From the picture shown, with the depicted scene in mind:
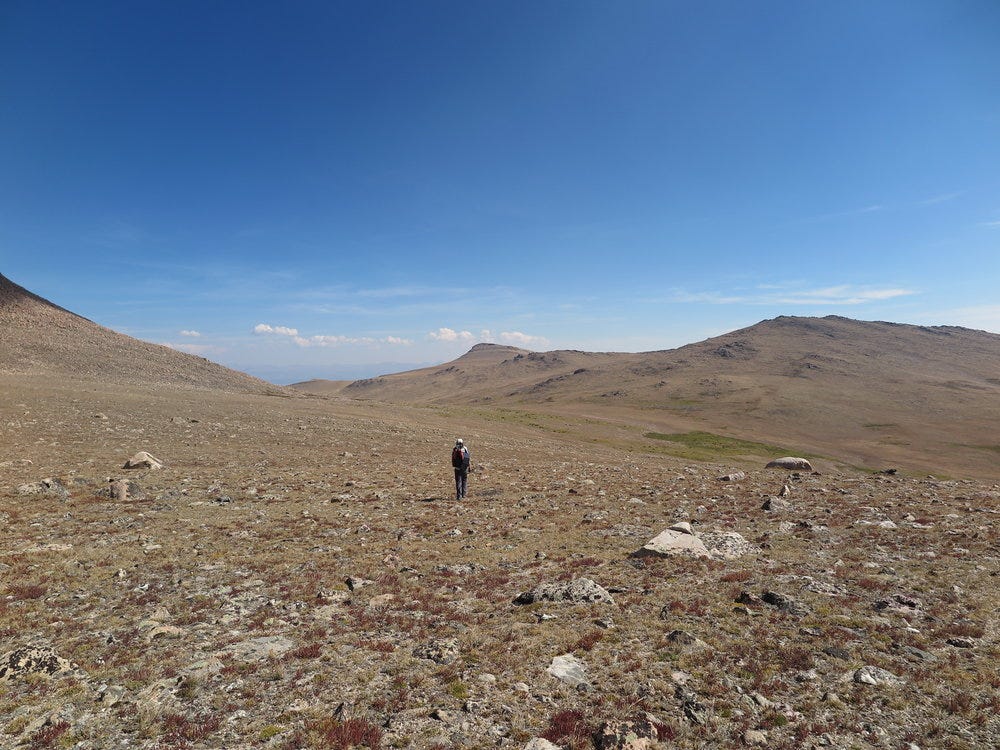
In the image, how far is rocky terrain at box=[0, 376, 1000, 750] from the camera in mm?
7418

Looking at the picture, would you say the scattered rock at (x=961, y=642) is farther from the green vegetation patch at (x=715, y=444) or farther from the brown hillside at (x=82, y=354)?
the green vegetation patch at (x=715, y=444)

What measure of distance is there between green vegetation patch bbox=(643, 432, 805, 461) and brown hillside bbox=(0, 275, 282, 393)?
8810cm

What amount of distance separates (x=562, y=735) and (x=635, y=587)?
645 centimetres

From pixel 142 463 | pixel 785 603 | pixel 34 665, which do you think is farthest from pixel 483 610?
pixel 142 463

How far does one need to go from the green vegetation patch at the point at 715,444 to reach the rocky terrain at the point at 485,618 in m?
80.7

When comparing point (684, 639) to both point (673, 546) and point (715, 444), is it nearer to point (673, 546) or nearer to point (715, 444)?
point (673, 546)

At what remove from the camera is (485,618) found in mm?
11367

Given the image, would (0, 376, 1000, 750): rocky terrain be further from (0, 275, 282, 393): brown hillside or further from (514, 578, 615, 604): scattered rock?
(0, 275, 282, 393): brown hillside

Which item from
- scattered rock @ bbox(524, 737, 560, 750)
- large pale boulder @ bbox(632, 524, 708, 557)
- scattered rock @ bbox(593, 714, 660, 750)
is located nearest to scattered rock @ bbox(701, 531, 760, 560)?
large pale boulder @ bbox(632, 524, 708, 557)

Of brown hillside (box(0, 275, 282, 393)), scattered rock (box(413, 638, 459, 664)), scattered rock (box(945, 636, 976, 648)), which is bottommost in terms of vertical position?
scattered rock (box(413, 638, 459, 664))

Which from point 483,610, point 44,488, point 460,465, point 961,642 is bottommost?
point 483,610

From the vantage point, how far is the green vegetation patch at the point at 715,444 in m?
103

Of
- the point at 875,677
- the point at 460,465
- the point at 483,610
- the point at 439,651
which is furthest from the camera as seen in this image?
the point at 460,465

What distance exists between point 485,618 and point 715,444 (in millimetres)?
116988
